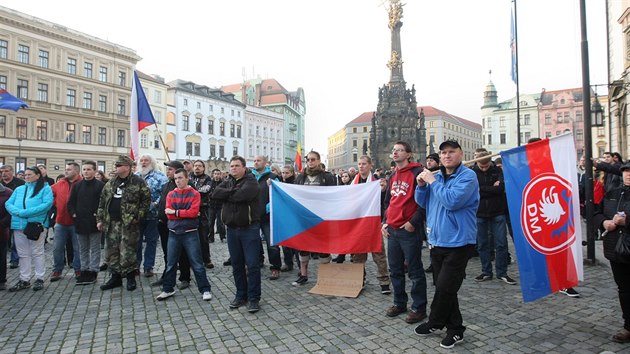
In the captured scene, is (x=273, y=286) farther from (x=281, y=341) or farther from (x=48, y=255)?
(x=48, y=255)

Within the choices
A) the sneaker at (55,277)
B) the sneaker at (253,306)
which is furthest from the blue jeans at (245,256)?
the sneaker at (55,277)

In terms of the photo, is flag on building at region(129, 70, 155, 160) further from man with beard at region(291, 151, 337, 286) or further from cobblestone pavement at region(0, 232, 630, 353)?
man with beard at region(291, 151, 337, 286)

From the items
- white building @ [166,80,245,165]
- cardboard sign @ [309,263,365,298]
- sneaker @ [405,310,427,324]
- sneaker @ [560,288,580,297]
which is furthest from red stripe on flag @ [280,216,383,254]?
white building @ [166,80,245,165]

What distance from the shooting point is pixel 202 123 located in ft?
214

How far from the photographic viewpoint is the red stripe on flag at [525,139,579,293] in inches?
176

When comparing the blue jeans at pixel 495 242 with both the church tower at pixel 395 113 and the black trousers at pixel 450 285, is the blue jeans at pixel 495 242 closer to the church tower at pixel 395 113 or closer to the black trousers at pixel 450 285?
the black trousers at pixel 450 285

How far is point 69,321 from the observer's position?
17.9 feet

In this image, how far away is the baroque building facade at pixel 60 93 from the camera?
40.4 meters

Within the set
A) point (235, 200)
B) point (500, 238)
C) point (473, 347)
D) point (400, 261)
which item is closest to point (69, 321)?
point (235, 200)

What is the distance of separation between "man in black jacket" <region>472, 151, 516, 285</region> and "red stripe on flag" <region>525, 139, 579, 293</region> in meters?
2.36

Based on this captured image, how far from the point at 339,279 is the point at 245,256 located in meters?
1.72

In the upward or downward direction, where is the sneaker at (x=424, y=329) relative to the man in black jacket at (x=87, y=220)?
downward

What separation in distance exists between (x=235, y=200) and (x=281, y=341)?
6.79 ft

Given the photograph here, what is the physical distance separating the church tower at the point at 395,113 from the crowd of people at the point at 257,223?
1424 inches
